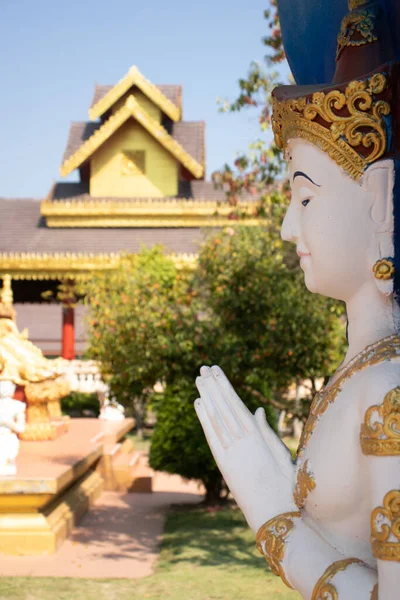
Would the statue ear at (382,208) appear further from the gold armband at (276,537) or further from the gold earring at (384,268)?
the gold armband at (276,537)

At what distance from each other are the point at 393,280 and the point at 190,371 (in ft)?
16.6

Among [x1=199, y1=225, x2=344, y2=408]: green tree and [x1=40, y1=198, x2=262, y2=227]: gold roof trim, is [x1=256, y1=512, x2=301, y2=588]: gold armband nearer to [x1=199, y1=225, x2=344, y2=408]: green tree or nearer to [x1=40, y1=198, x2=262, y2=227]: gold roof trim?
[x1=199, y1=225, x2=344, y2=408]: green tree

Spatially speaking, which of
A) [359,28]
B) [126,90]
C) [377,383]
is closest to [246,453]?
[377,383]

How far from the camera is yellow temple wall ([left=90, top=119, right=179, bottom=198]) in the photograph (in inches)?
664

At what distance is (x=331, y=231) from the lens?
1611 millimetres

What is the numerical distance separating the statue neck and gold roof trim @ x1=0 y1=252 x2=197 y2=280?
1236 centimetres

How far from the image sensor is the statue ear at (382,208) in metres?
1.58

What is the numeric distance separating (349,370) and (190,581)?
404 centimetres

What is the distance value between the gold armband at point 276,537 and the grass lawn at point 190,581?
3.46 metres

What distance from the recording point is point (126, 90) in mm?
17234

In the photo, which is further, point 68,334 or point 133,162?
point 133,162

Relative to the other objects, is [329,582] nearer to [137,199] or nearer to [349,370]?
[349,370]

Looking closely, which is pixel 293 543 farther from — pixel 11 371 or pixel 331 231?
pixel 11 371

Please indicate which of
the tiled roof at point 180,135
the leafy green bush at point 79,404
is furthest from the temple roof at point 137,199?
the leafy green bush at point 79,404
